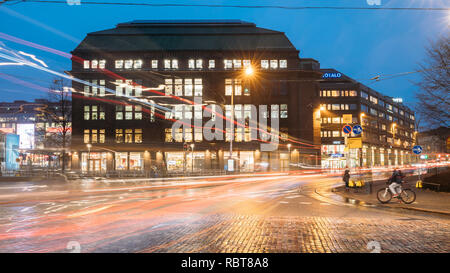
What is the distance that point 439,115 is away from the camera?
2195 cm

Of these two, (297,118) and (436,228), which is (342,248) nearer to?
(436,228)

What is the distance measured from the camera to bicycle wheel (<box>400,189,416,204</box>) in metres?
16.2

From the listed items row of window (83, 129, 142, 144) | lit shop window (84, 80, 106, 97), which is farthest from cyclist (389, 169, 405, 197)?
lit shop window (84, 80, 106, 97)

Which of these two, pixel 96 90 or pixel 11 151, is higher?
pixel 96 90

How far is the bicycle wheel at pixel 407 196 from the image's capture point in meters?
16.2

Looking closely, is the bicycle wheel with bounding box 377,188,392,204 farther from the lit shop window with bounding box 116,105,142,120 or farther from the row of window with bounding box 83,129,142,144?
the lit shop window with bounding box 116,105,142,120

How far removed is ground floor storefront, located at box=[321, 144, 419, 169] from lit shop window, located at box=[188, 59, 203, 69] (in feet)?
110

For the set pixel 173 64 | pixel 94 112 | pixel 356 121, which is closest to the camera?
pixel 173 64

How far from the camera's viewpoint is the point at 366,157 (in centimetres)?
9625

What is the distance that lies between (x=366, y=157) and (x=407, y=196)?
8526 centimetres

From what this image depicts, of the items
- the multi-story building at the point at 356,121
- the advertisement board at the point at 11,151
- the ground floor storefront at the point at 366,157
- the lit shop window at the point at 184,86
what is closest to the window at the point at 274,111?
the lit shop window at the point at 184,86

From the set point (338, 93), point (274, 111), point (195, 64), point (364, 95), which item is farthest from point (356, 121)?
point (195, 64)

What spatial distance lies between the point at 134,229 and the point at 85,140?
54125 millimetres

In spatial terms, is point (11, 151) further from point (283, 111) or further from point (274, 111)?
point (283, 111)
